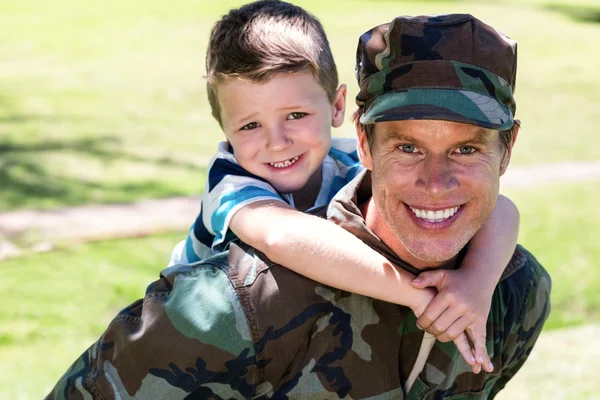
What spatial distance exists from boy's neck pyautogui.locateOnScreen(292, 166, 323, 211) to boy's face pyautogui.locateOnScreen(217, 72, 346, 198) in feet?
0.29

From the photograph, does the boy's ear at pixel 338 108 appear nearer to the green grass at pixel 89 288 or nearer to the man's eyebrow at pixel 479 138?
the man's eyebrow at pixel 479 138

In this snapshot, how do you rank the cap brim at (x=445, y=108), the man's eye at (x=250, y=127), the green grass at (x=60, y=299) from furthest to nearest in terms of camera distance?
1. the green grass at (x=60, y=299)
2. the man's eye at (x=250, y=127)
3. the cap brim at (x=445, y=108)

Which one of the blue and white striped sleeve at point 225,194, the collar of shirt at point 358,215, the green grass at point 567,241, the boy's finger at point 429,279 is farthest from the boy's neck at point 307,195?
the green grass at point 567,241

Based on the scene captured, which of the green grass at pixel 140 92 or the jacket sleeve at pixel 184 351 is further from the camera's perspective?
the green grass at pixel 140 92

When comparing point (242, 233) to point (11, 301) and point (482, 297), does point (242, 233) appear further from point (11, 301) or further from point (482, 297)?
point (11, 301)

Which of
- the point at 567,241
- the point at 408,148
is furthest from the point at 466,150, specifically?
the point at 567,241

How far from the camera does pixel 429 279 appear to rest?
2.63m

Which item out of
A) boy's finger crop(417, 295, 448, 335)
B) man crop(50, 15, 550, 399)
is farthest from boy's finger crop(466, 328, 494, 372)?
man crop(50, 15, 550, 399)

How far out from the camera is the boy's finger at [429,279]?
103 inches

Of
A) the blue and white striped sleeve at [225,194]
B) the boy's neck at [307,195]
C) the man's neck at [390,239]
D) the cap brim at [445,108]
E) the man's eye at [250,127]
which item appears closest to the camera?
the cap brim at [445,108]

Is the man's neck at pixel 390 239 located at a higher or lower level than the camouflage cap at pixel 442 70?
lower

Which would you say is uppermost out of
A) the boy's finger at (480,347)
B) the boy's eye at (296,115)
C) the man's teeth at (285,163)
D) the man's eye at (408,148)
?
the man's eye at (408,148)

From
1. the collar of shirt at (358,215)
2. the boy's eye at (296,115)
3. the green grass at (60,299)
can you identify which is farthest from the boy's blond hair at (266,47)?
the green grass at (60,299)

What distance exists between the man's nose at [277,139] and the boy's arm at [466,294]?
81 cm
